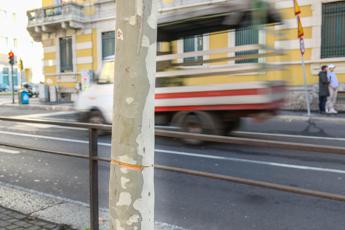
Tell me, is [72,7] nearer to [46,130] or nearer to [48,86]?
[48,86]

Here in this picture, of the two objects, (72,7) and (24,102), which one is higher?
(72,7)

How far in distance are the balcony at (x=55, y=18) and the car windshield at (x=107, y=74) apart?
48.1 feet

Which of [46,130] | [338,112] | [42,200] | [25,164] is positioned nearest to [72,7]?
[46,130]

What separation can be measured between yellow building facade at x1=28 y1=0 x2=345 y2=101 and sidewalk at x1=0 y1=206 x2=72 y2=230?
11.6m

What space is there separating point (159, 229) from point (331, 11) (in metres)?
15.0

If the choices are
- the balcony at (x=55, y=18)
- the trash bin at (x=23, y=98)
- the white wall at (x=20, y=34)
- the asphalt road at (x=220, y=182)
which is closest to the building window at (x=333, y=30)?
the asphalt road at (x=220, y=182)

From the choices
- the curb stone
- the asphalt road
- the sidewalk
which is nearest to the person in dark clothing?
the asphalt road

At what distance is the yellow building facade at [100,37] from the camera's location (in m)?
15.9

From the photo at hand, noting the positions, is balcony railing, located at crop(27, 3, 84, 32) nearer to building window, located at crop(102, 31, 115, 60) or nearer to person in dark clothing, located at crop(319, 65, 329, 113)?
building window, located at crop(102, 31, 115, 60)

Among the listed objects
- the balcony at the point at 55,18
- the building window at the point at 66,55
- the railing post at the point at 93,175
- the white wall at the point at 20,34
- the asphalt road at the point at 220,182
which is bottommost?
the asphalt road at the point at 220,182

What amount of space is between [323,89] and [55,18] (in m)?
17.3

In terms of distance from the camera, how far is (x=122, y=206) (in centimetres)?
204

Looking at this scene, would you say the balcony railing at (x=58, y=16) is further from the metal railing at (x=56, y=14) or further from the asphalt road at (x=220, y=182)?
the asphalt road at (x=220, y=182)

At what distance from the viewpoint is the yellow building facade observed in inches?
625
